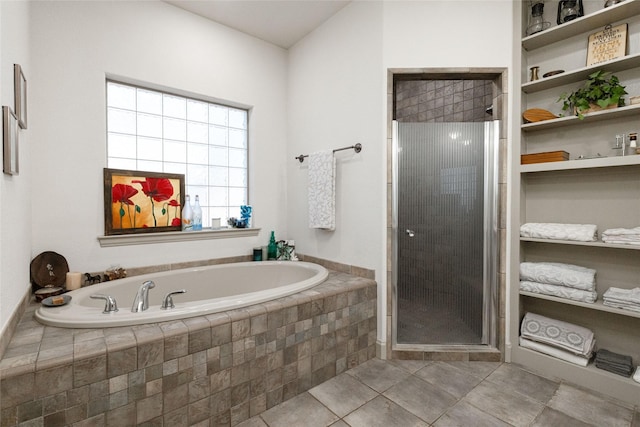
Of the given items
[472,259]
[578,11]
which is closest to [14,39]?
[472,259]

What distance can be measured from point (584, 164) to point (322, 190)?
5.82 feet

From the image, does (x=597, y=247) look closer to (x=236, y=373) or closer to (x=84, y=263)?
(x=236, y=373)

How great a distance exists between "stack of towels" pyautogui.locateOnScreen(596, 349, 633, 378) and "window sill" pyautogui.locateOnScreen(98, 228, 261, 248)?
8.85 ft

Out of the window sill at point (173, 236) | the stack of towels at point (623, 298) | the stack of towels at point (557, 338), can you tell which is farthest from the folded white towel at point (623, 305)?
the window sill at point (173, 236)

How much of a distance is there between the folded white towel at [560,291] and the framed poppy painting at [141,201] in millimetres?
2719

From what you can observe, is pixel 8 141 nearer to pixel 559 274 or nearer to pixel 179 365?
pixel 179 365

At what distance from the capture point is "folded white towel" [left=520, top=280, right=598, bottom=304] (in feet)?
6.30

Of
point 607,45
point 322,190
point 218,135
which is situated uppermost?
point 607,45

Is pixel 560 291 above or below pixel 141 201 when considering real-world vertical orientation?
below

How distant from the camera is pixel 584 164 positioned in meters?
1.88

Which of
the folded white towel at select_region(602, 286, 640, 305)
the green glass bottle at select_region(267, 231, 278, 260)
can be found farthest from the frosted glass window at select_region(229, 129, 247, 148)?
the folded white towel at select_region(602, 286, 640, 305)

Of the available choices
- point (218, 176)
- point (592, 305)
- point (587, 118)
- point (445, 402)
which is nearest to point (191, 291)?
point (218, 176)

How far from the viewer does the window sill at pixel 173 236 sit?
228 centimetres

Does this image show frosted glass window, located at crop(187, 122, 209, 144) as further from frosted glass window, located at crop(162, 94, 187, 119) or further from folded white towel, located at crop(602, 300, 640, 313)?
folded white towel, located at crop(602, 300, 640, 313)
